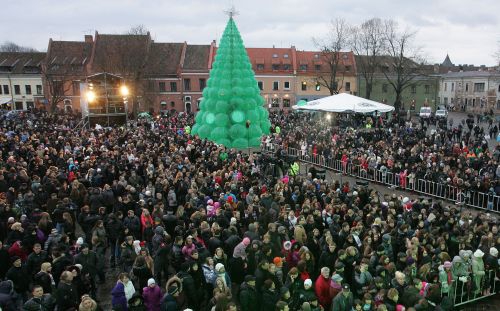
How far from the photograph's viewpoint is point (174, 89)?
170 feet

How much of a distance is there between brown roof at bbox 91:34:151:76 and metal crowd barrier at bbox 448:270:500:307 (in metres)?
40.2

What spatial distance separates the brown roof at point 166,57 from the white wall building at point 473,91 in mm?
39845

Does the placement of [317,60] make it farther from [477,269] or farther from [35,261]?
[35,261]

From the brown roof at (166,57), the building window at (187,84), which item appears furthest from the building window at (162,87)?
the building window at (187,84)

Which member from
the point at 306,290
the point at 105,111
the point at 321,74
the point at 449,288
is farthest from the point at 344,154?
the point at 321,74

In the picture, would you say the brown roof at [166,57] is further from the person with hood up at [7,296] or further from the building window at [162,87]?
the person with hood up at [7,296]

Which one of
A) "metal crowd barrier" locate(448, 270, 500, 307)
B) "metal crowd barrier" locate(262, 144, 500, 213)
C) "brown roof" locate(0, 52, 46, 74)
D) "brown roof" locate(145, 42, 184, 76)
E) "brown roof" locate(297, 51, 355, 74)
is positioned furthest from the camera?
"brown roof" locate(297, 51, 355, 74)

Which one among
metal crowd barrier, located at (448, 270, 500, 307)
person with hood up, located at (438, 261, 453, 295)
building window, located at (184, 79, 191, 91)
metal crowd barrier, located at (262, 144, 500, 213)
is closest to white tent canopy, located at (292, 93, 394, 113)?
metal crowd barrier, located at (262, 144, 500, 213)

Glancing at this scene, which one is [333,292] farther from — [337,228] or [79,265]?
[79,265]

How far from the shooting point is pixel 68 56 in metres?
51.2

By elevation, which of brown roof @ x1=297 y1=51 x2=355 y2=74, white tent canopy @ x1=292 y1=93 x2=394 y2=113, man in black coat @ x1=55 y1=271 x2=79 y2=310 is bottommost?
man in black coat @ x1=55 y1=271 x2=79 y2=310

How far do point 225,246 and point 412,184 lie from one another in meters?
10.8

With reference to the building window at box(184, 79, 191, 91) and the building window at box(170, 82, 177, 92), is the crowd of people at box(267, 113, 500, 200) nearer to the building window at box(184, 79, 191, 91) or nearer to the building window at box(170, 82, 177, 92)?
the building window at box(184, 79, 191, 91)

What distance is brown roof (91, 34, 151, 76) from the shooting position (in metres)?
44.6
